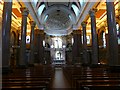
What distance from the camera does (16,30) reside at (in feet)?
73.1

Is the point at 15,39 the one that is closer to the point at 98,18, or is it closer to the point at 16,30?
the point at 16,30

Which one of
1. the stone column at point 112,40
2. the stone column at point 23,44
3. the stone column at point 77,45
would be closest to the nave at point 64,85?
the stone column at point 112,40

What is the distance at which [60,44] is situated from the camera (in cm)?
3328

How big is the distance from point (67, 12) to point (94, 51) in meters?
13.5

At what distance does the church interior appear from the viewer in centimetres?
418

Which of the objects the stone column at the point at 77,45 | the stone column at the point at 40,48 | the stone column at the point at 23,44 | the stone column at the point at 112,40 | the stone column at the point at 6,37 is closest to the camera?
the stone column at the point at 6,37

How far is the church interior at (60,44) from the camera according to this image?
418cm

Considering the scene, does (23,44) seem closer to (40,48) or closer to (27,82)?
(27,82)

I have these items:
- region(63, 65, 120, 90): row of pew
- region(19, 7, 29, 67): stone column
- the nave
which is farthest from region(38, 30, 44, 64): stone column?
region(63, 65, 120, 90): row of pew

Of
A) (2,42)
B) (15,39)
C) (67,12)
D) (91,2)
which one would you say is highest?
(67,12)

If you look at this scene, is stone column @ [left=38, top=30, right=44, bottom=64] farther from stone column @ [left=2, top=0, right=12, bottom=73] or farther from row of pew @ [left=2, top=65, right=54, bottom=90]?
row of pew @ [left=2, top=65, right=54, bottom=90]

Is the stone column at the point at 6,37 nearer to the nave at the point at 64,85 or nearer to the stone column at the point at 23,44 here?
the nave at the point at 64,85

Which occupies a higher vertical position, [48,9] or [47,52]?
[48,9]

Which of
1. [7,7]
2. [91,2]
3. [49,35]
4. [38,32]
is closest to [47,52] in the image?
[49,35]
